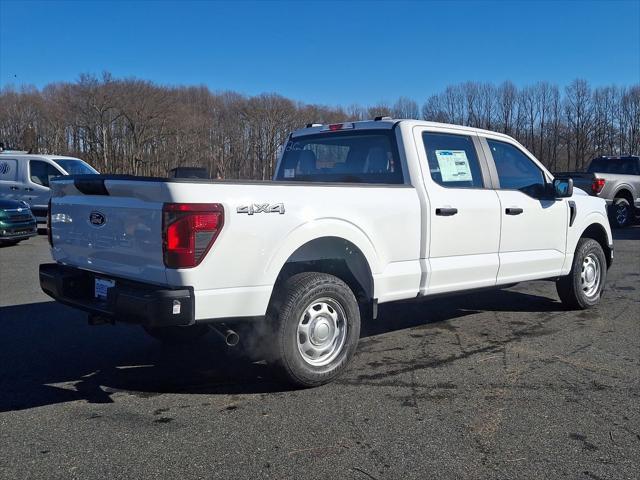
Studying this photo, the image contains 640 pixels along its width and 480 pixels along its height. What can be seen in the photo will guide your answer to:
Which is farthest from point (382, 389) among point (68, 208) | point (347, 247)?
point (68, 208)

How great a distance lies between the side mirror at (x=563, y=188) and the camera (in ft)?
20.3

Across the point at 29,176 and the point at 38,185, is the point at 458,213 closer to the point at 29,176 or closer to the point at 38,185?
the point at 38,185

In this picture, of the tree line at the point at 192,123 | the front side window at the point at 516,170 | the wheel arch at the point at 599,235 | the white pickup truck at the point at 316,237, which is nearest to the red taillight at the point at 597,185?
the wheel arch at the point at 599,235

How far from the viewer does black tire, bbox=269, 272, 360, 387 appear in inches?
164

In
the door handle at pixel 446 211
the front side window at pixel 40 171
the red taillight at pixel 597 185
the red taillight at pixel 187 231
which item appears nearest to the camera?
the red taillight at pixel 187 231

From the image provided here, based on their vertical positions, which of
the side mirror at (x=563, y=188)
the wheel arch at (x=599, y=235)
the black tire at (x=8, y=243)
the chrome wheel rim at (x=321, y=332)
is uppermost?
the side mirror at (x=563, y=188)

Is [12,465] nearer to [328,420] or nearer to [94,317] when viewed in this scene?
[94,317]

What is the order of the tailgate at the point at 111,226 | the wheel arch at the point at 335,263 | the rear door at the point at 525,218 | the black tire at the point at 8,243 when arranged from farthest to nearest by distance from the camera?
1. the black tire at the point at 8,243
2. the rear door at the point at 525,218
3. the wheel arch at the point at 335,263
4. the tailgate at the point at 111,226

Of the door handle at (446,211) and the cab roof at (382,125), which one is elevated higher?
the cab roof at (382,125)

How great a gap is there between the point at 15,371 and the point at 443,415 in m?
3.31

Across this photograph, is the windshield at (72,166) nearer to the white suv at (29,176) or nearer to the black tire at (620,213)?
the white suv at (29,176)

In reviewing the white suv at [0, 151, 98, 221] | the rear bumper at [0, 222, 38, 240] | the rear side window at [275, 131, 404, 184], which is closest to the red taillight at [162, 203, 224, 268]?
the rear side window at [275, 131, 404, 184]

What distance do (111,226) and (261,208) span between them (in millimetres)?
1036

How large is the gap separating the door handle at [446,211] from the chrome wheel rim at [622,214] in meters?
14.3
